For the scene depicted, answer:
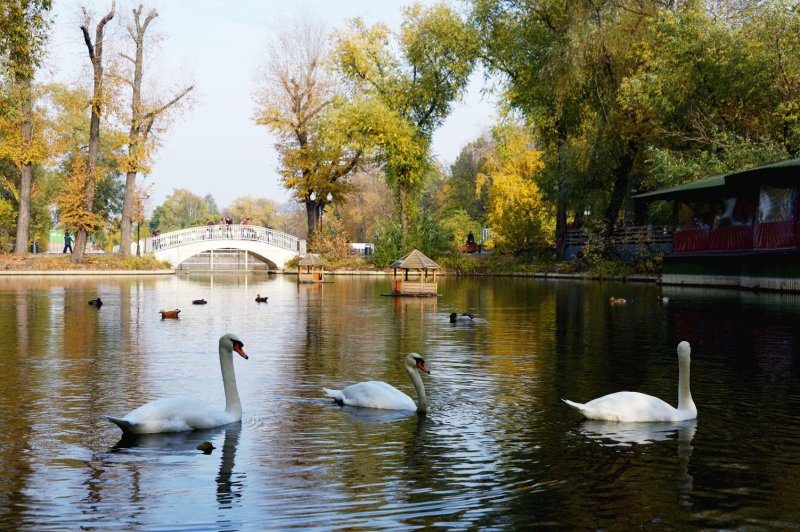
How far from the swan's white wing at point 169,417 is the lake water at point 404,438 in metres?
0.18

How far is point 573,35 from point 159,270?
107ft

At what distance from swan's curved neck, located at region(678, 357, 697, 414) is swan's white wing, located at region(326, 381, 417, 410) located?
128 inches

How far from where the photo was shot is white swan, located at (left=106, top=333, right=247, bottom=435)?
382 inches

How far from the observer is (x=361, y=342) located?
1944 centimetres

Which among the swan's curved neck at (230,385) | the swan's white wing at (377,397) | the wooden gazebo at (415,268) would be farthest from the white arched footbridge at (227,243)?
the swan's curved neck at (230,385)

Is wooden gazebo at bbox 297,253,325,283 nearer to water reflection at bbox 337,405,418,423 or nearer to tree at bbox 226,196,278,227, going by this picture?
water reflection at bbox 337,405,418,423

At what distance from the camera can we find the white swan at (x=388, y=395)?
36.6 feet

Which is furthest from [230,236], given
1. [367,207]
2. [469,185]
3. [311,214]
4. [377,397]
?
[377,397]

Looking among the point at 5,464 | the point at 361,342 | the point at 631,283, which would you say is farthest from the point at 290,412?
the point at 631,283

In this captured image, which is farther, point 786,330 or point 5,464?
point 786,330

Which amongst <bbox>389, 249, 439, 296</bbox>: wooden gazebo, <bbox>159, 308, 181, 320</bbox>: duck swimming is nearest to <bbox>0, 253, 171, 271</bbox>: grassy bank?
<bbox>389, 249, 439, 296</bbox>: wooden gazebo

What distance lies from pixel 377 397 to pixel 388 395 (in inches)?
6.4

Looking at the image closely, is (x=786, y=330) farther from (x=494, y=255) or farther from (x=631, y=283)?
(x=494, y=255)

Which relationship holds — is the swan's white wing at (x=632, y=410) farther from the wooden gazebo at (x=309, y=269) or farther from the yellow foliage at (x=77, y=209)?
the yellow foliage at (x=77, y=209)
